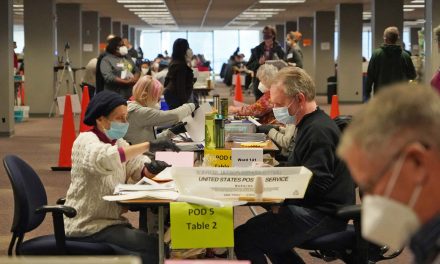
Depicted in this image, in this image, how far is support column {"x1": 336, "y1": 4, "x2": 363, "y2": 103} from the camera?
22750 millimetres

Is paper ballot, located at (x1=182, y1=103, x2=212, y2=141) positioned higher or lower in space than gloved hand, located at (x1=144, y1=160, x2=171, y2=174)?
higher

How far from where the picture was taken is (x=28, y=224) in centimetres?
401

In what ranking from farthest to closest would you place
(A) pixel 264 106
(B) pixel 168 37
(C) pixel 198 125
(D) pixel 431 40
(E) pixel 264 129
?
(B) pixel 168 37
(D) pixel 431 40
(A) pixel 264 106
(E) pixel 264 129
(C) pixel 198 125

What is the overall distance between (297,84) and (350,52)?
19.1 m

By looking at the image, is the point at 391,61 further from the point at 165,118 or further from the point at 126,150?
the point at 126,150

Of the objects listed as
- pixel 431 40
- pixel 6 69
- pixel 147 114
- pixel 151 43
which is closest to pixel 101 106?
pixel 147 114

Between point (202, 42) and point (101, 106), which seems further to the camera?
point (202, 42)

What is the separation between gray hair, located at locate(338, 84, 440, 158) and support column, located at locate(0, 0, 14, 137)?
42.0ft

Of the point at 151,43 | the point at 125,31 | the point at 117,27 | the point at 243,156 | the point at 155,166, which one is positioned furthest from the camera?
the point at 151,43

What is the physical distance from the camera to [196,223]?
3.72 m

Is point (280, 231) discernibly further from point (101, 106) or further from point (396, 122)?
point (396, 122)

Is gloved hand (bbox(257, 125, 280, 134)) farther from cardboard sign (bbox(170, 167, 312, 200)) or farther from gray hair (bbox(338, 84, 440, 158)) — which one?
gray hair (bbox(338, 84, 440, 158))

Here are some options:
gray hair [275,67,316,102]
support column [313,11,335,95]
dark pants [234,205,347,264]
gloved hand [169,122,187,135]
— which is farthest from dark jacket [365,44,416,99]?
support column [313,11,335,95]

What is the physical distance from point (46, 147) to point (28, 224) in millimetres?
8450
